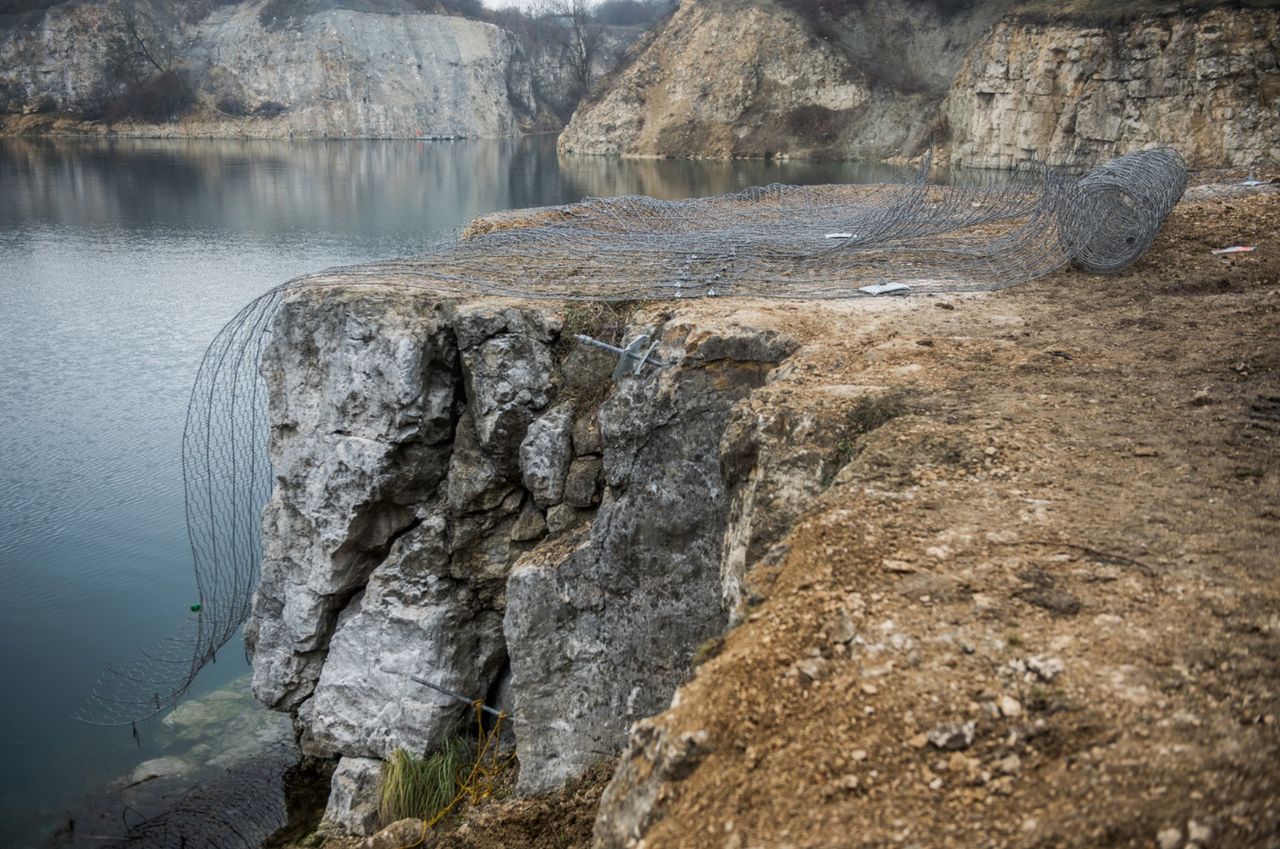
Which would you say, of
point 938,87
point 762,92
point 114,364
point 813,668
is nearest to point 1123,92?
point 938,87

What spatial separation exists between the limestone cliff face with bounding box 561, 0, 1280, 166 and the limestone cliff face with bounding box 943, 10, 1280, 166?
46mm

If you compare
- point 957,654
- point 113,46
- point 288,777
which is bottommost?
point 288,777

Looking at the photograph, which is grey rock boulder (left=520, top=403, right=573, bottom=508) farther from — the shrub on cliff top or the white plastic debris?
the shrub on cliff top

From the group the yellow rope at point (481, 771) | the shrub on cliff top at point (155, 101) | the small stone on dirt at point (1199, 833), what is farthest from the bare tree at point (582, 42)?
the small stone on dirt at point (1199, 833)

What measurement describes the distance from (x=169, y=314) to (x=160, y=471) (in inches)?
283

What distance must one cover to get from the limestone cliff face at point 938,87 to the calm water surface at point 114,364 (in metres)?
7.17

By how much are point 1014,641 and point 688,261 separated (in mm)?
8380

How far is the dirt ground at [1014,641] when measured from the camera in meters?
3.20

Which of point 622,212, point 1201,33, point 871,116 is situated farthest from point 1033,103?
point 622,212

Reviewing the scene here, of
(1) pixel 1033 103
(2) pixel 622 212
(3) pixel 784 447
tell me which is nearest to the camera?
(3) pixel 784 447

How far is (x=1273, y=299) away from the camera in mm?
9094

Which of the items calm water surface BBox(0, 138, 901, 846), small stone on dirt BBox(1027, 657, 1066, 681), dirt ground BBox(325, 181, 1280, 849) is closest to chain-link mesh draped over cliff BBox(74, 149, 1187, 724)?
calm water surface BBox(0, 138, 901, 846)

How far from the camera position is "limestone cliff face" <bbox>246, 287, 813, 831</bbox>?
8648mm

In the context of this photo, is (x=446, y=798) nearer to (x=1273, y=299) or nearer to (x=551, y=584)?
(x=551, y=584)
